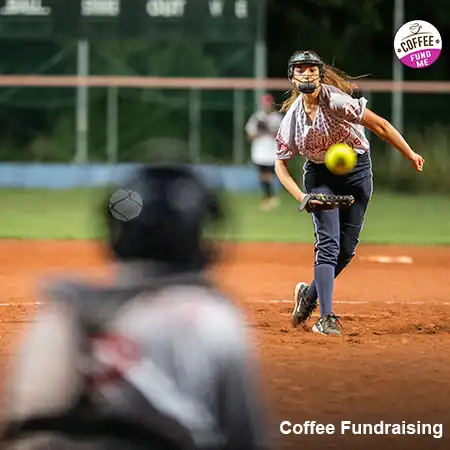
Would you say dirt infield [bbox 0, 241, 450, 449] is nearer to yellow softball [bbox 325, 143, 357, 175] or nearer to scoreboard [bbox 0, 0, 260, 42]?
yellow softball [bbox 325, 143, 357, 175]

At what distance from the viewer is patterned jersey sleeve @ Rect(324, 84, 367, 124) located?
322 inches

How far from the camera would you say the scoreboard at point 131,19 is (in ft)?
90.4

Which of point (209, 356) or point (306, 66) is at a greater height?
point (306, 66)

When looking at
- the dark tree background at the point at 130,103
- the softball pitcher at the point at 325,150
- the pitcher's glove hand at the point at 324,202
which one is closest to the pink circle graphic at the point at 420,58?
the softball pitcher at the point at 325,150

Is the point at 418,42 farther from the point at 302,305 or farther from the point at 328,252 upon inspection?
the point at 302,305

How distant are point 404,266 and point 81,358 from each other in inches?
455

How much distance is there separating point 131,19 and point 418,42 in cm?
1850

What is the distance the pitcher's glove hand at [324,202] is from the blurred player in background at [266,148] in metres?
15.1

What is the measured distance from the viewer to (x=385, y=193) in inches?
1134

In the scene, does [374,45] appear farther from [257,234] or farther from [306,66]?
[306,66]

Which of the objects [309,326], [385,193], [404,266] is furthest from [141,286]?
[385,193]

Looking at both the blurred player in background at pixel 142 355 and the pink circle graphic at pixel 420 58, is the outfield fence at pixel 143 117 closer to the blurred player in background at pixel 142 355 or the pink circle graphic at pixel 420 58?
the pink circle graphic at pixel 420 58

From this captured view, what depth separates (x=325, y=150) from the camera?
840 cm

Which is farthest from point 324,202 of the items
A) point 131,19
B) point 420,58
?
point 131,19
